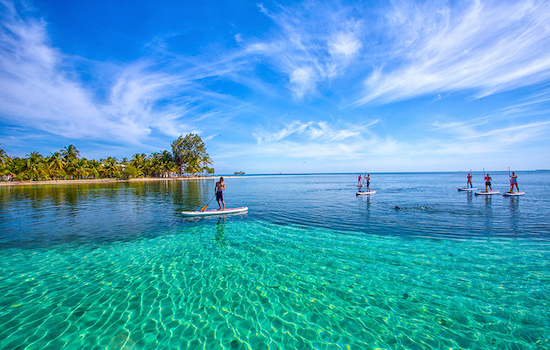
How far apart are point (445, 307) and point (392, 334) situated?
1.94 meters

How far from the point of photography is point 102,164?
291 ft

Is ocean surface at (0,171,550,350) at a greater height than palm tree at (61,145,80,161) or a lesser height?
lesser

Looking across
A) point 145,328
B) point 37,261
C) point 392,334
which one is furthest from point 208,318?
point 37,261

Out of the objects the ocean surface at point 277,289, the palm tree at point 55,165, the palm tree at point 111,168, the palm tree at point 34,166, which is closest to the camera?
the ocean surface at point 277,289

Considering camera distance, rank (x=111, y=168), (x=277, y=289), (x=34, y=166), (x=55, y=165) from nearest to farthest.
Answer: (x=277, y=289), (x=34, y=166), (x=55, y=165), (x=111, y=168)

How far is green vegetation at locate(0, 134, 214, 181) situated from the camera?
6494 centimetres

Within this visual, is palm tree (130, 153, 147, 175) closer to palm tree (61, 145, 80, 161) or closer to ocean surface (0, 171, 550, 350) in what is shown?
palm tree (61, 145, 80, 161)

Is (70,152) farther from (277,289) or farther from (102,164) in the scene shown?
(277,289)

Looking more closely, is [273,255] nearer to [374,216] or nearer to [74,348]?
[74,348]

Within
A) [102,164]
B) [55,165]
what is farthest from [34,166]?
[102,164]

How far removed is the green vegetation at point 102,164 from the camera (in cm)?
6494

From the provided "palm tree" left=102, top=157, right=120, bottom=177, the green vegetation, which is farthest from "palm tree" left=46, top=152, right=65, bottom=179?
"palm tree" left=102, top=157, right=120, bottom=177

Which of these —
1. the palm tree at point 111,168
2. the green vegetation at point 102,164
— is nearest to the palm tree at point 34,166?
the green vegetation at point 102,164

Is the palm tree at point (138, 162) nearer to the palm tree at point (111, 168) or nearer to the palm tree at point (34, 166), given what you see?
the palm tree at point (111, 168)
